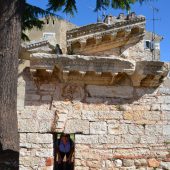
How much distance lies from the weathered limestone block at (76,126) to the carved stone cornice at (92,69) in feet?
2.29

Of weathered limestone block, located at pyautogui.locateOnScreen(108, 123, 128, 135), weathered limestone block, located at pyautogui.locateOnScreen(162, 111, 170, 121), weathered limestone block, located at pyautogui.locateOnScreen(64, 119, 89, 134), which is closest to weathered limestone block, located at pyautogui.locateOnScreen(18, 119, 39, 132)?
weathered limestone block, located at pyautogui.locateOnScreen(64, 119, 89, 134)

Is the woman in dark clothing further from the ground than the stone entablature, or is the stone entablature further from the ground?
the stone entablature

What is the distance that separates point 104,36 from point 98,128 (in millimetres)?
6826

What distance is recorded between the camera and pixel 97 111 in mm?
6184

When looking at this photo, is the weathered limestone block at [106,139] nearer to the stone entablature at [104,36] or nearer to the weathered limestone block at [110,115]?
the weathered limestone block at [110,115]

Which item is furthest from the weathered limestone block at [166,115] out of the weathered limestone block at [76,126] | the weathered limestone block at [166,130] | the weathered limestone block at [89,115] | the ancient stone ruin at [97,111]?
the weathered limestone block at [76,126]

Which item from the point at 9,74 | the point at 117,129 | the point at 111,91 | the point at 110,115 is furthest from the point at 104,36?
the point at 117,129

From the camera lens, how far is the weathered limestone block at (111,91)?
6.27m

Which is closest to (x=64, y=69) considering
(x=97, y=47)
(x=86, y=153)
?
(x=86, y=153)

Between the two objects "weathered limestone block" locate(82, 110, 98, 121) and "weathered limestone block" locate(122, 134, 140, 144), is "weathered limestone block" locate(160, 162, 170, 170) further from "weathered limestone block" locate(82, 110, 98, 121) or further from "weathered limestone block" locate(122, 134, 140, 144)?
"weathered limestone block" locate(82, 110, 98, 121)

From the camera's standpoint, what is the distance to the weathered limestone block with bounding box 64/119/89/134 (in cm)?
610

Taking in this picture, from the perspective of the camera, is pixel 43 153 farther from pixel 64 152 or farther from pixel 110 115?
pixel 64 152

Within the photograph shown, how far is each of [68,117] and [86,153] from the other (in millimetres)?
680

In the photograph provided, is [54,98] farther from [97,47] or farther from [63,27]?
[63,27]
